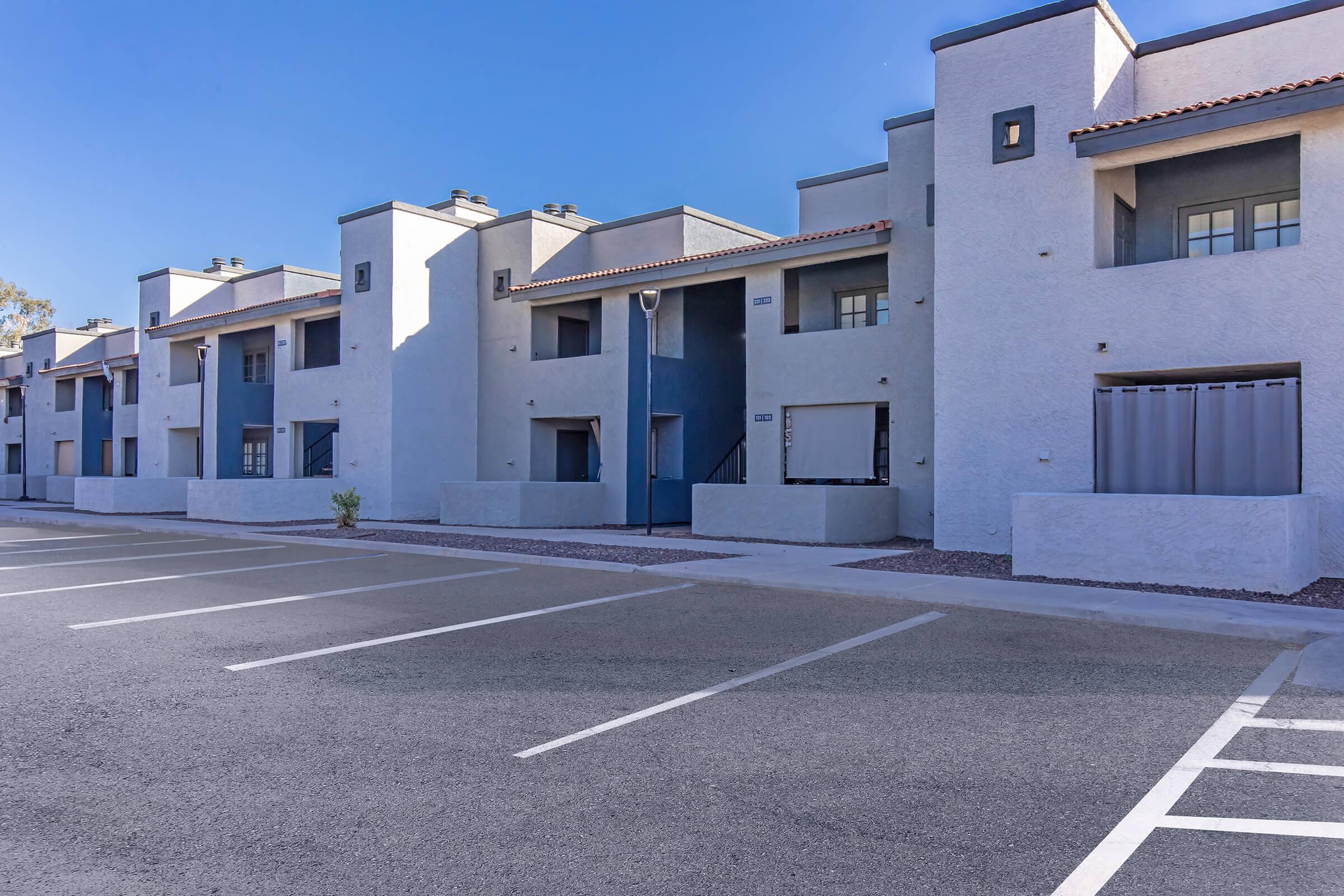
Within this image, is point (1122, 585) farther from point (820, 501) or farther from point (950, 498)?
point (820, 501)

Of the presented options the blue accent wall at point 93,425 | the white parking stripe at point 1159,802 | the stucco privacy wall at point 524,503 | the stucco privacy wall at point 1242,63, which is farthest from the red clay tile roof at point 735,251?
the blue accent wall at point 93,425

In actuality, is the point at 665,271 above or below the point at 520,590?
above

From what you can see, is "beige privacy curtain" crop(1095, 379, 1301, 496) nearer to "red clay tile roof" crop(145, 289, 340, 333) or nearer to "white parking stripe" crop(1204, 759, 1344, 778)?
"white parking stripe" crop(1204, 759, 1344, 778)

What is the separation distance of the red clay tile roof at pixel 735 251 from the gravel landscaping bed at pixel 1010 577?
6.10 m

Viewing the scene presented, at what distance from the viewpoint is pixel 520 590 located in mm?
11273

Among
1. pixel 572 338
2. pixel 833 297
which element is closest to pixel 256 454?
pixel 572 338

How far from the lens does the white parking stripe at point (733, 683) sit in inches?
209

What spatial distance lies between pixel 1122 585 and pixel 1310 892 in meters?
8.30

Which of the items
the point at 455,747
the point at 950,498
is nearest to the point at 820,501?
the point at 950,498

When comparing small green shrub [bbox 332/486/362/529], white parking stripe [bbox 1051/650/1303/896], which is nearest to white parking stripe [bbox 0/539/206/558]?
small green shrub [bbox 332/486/362/529]

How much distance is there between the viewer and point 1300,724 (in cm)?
568

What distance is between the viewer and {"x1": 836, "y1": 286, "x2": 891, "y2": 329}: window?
19766 mm

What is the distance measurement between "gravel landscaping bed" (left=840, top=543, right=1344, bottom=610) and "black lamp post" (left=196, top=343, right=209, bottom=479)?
66.0ft

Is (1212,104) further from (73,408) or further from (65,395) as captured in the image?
(65,395)
